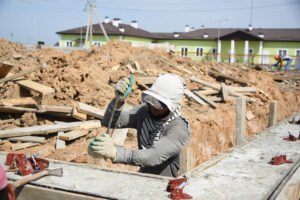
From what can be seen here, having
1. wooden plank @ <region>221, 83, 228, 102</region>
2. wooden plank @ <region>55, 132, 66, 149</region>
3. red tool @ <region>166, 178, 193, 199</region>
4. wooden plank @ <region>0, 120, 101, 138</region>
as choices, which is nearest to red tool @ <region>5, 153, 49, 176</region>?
red tool @ <region>166, 178, 193, 199</region>

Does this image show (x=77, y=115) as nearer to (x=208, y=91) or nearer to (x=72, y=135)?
(x=72, y=135)

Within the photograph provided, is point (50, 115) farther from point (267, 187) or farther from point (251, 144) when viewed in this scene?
point (267, 187)

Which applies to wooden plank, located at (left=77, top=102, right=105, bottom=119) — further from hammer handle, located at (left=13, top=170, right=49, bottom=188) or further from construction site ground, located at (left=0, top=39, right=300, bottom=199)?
hammer handle, located at (left=13, top=170, right=49, bottom=188)

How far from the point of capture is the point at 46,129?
7.00 m

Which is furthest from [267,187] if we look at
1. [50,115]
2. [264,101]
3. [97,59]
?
[97,59]

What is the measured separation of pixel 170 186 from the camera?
2.89 metres

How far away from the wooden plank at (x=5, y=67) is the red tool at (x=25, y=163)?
19.4 ft

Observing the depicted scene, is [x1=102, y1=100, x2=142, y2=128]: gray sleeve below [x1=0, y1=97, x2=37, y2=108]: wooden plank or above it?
above

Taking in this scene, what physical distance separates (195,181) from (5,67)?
23.4ft

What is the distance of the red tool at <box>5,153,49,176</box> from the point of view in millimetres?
3111

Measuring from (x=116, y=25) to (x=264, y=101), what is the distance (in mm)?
38645

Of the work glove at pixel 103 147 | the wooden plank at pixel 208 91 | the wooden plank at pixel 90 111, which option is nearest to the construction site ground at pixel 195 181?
the work glove at pixel 103 147

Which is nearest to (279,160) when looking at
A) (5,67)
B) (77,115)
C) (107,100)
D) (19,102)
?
(77,115)

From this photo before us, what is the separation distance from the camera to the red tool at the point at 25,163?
3111 mm
